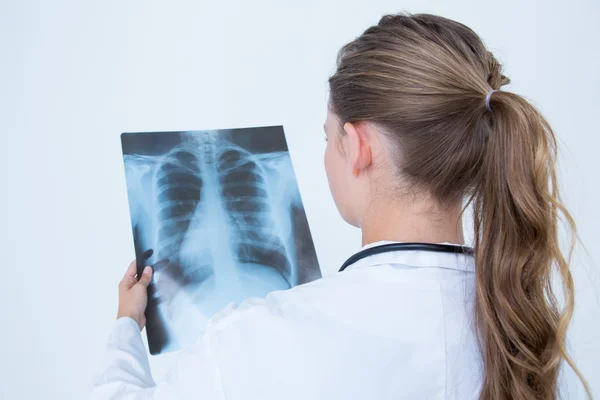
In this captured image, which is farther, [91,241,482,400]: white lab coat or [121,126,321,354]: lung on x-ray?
[121,126,321,354]: lung on x-ray

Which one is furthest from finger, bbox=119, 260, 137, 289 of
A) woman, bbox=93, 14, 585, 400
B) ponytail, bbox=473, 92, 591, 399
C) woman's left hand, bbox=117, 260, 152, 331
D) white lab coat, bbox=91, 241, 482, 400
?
ponytail, bbox=473, 92, 591, 399

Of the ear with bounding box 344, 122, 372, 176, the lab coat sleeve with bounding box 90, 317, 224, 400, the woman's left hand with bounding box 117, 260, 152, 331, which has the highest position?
the ear with bounding box 344, 122, 372, 176

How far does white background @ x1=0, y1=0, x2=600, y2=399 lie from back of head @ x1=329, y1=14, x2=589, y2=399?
0.63 metres

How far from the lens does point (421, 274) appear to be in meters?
0.76

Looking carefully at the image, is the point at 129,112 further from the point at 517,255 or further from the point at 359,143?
the point at 517,255

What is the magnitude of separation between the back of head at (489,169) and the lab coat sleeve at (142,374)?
371mm

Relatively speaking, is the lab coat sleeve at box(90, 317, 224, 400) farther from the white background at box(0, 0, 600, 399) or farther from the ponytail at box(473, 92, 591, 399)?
the white background at box(0, 0, 600, 399)

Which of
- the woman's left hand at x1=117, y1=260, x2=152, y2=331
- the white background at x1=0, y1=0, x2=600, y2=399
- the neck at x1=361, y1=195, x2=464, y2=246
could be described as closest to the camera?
the neck at x1=361, y1=195, x2=464, y2=246

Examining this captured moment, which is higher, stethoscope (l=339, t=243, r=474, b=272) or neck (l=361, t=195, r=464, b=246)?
neck (l=361, t=195, r=464, b=246)

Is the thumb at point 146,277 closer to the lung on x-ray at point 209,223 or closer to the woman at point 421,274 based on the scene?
the lung on x-ray at point 209,223

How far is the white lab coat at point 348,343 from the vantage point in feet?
2.31

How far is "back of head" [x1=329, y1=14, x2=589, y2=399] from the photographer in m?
0.77

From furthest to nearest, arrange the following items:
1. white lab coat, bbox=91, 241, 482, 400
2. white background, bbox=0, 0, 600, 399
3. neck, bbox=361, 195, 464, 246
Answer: white background, bbox=0, 0, 600, 399 → neck, bbox=361, 195, 464, 246 → white lab coat, bbox=91, 241, 482, 400

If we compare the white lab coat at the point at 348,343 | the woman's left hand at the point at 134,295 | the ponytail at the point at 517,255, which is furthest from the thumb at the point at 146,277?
the ponytail at the point at 517,255
